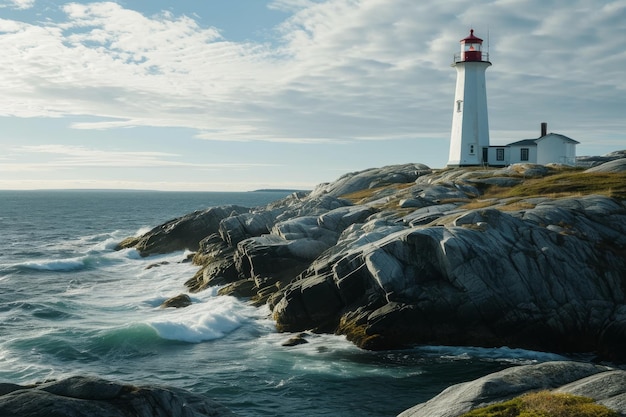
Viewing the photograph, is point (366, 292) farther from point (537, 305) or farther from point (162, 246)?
point (162, 246)

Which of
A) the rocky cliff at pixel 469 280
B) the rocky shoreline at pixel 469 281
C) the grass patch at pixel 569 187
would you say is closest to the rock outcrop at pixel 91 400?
the rocky shoreline at pixel 469 281

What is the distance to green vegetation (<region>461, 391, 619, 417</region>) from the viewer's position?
39.4 ft

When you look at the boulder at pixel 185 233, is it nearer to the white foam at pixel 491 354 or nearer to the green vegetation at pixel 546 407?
the white foam at pixel 491 354

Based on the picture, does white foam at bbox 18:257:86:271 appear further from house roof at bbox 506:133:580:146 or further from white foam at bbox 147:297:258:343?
house roof at bbox 506:133:580:146

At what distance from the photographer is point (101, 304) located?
41.3 metres

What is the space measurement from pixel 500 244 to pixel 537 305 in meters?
3.72

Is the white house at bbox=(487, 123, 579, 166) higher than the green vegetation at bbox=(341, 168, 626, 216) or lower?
higher

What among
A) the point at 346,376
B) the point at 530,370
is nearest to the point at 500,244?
the point at 346,376

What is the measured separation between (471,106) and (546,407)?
6154 centimetres

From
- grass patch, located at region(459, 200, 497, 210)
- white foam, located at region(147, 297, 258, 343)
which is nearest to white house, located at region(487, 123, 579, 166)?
grass patch, located at region(459, 200, 497, 210)

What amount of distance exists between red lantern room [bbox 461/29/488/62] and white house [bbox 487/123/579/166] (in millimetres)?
10621

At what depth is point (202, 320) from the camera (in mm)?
34344

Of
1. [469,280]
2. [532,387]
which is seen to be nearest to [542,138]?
[469,280]

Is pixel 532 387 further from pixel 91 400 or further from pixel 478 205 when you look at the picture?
pixel 478 205
